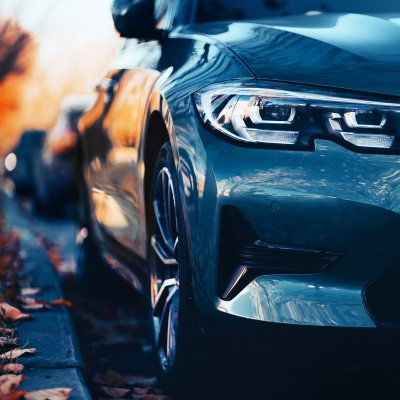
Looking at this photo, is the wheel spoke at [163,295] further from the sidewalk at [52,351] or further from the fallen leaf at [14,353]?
the fallen leaf at [14,353]

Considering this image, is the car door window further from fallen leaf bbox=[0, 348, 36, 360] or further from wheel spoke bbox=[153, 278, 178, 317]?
fallen leaf bbox=[0, 348, 36, 360]

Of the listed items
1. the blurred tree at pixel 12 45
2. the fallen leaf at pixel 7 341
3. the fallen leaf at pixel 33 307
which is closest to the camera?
the fallen leaf at pixel 7 341

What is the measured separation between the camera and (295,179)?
101 inches

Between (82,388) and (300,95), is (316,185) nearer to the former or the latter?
(300,95)

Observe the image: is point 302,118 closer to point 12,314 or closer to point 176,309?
point 176,309

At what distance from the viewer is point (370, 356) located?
8.61 ft

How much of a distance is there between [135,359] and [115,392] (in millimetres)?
657

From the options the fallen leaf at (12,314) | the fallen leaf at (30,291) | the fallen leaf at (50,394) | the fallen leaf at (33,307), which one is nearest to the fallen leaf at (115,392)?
the fallen leaf at (12,314)

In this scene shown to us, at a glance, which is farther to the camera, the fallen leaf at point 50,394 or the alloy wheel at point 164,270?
the alloy wheel at point 164,270

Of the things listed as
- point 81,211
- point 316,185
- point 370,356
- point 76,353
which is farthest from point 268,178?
point 81,211

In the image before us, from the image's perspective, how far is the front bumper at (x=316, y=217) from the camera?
2535 mm

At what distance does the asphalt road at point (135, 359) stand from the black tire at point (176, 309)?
0.07 metres

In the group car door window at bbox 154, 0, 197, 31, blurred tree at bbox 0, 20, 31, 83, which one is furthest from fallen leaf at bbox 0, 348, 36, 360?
blurred tree at bbox 0, 20, 31, 83

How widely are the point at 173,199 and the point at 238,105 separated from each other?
2.11ft
